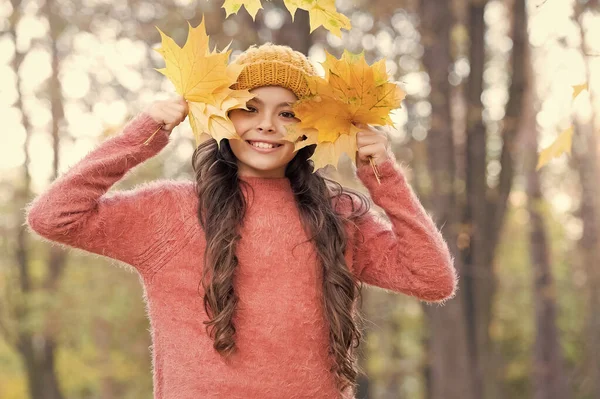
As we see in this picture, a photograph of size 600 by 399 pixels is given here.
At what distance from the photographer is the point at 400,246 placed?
119 inches

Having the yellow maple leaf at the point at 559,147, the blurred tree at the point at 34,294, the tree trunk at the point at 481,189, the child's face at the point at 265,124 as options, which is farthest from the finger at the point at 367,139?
the blurred tree at the point at 34,294

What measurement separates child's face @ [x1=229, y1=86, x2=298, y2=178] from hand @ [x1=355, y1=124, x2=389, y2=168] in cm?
22

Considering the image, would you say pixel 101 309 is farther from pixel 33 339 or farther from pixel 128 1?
pixel 128 1

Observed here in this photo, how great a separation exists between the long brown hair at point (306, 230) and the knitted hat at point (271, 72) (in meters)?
0.27

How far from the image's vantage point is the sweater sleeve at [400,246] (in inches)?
117

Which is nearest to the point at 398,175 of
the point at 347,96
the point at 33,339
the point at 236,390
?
the point at 347,96

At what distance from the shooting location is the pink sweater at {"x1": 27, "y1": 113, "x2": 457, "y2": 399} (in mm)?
2816

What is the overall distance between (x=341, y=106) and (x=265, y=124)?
0.86 feet

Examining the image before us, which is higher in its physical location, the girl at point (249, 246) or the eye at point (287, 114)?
the eye at point (287, 114)

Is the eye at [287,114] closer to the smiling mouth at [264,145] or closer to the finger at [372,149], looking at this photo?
the smiling mouth at [264,145]

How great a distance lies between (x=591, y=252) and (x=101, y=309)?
9.00 metres

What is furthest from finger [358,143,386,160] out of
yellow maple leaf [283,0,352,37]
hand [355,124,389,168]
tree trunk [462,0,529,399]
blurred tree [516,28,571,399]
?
blurred tree [516,28,571,399]

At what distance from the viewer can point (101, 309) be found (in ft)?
44.1

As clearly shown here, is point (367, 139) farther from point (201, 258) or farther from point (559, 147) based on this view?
point (559, 147)
